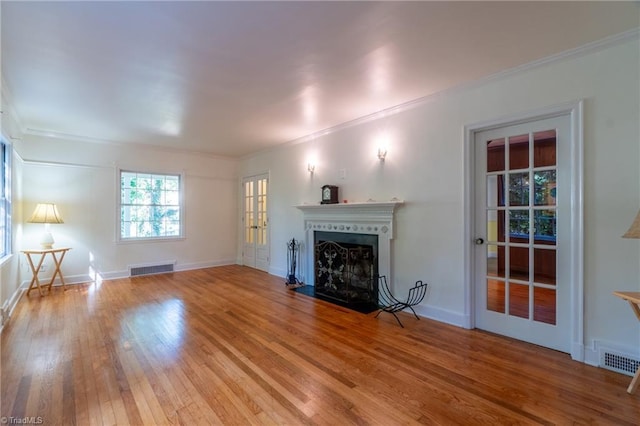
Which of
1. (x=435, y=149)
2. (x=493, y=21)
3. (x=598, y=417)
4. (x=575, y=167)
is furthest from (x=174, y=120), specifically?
(x=598, y=417)

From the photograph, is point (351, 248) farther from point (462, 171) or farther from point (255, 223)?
point (255, 223)

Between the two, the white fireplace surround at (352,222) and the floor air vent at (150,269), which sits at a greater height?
the white fireplace surround at (352,222)

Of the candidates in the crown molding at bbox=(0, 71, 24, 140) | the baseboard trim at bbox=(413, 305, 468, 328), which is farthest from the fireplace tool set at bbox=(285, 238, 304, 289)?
the crown molding at bbox=(0, 71, 24, 140)

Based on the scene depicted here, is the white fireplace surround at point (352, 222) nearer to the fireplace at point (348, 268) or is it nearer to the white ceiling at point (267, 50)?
the fireplace at point (348, 268)

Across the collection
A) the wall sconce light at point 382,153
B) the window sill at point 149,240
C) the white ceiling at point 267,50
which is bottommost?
the window sill at point 149,240

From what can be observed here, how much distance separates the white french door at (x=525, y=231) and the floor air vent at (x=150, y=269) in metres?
5.74

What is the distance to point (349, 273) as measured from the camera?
4.11m

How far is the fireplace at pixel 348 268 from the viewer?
13.1 ft

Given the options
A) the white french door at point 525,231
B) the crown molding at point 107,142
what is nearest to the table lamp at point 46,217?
the crown molding at point 107,142

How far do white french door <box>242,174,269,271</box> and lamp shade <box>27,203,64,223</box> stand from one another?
3.28m

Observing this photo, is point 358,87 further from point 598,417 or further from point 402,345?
point 598,417

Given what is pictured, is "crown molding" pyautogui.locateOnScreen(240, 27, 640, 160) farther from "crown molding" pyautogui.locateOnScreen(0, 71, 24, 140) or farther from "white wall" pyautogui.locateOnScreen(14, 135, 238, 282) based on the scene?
"crown molding" pyautogui.locateOnScreen(0, 71, 24, 140)

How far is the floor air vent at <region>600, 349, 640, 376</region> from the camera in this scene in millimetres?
2229

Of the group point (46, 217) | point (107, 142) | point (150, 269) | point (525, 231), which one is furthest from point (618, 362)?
point (107, 142)
